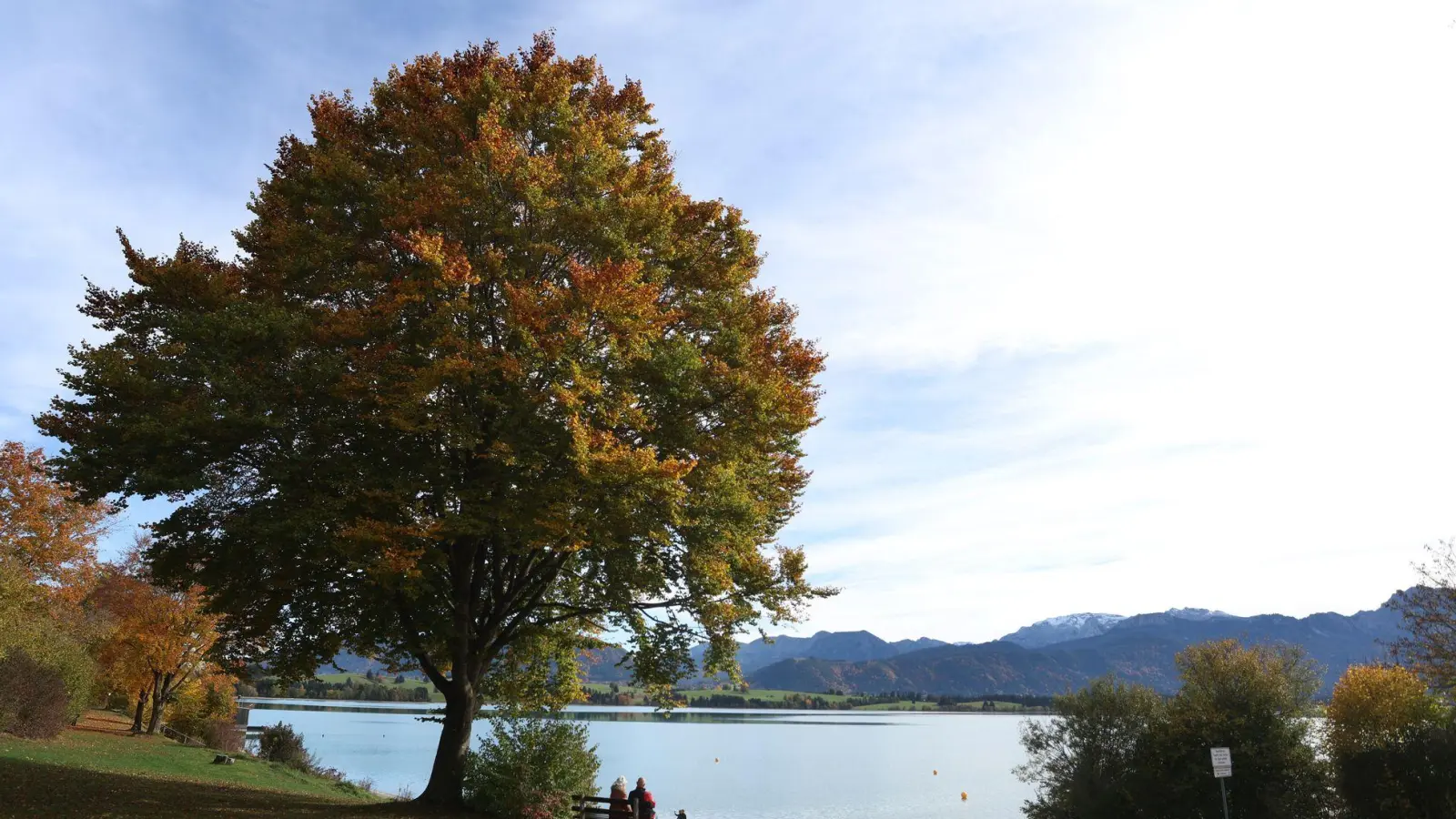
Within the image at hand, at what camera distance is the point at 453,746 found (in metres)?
21.0

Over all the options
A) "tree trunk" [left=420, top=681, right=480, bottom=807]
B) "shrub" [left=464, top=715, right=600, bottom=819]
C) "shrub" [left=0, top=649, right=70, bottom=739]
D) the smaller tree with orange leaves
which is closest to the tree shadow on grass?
"tree trunk" [left=420, top=681, right=480, bottom=807]

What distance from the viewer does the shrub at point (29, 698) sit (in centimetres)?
2958

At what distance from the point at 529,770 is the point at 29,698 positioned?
77.0 ft

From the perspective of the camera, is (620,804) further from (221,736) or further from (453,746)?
(221,736)

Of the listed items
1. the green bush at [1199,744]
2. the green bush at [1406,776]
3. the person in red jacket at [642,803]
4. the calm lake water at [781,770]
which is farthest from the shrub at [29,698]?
the green bush at [1406,776]

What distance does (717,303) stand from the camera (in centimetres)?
2045

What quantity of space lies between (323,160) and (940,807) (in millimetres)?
48246

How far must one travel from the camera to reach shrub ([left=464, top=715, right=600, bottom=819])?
19688mm

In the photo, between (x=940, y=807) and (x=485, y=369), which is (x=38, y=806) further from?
(x=940, y=807)

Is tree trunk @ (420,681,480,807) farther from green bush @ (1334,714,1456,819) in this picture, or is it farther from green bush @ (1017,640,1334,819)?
green bush @ (1334,714,1456,819)

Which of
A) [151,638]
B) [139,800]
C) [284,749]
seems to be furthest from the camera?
[151,638]

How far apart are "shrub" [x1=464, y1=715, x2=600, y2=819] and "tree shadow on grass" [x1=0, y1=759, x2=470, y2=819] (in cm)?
92

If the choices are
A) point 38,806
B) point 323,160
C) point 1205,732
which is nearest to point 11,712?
point 38,806

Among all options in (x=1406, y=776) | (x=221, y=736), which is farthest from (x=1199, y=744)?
(x=221, y=736)
